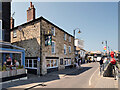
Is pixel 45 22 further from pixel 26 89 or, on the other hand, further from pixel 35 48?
pixel 26 89

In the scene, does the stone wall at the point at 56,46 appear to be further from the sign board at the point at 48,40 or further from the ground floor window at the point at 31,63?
the ground floor window at the point at 31,63

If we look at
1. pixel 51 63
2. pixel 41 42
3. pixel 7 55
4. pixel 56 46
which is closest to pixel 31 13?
pixel 41 42

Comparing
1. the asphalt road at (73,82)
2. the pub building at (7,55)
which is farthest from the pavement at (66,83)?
the pub building at (7,55)

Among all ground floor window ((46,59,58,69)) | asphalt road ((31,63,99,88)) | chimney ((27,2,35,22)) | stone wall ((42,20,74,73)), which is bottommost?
asphalt road ((31,63,99,88))

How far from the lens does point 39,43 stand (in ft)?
49.6

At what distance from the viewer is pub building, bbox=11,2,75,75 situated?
49.7 feet

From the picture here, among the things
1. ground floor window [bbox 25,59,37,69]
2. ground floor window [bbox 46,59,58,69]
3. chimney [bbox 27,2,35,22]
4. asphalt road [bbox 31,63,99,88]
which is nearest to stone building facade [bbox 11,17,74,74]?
ground floor window [bbox 46,59,58,69]

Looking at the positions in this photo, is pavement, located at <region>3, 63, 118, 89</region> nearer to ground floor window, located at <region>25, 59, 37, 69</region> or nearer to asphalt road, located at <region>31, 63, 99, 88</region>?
asphalt road, located at <region>31, 63, 99, 88</region>

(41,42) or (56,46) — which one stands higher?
(41,42)

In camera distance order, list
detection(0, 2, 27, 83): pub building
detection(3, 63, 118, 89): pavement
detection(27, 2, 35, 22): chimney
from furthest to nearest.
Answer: detection(27, 2, 35, 22): chimney → detection(0, 2, 27, 83): pub building → detection(3, 63, 118, 89): pavement

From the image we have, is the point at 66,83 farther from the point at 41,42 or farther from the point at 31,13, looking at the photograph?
the point at 31,13

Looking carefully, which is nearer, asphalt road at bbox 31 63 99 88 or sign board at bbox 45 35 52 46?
asphalt road at bbox 31 63 99 88

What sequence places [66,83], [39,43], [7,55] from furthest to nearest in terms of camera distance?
[39,43]
[7,55]
[66,83]

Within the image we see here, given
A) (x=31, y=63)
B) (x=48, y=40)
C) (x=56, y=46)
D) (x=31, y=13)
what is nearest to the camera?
(x=48, y=40)
